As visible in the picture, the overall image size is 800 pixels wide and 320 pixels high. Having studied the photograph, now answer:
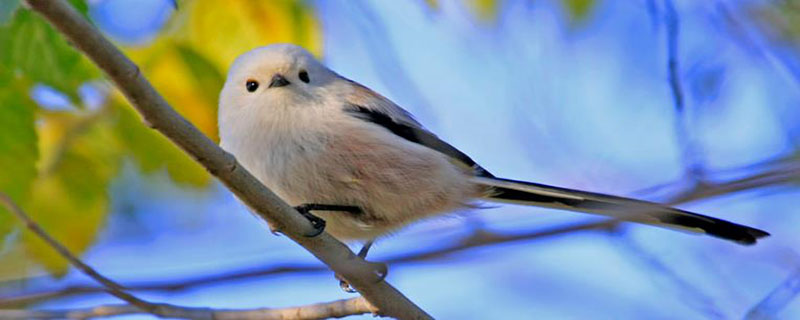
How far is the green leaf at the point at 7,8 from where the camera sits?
7.32ft

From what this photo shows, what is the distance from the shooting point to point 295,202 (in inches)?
142

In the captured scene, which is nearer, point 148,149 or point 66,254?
point 66,254

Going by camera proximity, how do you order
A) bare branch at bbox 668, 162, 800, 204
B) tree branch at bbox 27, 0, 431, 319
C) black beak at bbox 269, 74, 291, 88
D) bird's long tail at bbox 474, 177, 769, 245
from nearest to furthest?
bare branch at bbox 668, 162, 800, 204
tree branch at bbox 27, 0, 431, 319
bird's long tail at bbox 474, 177, 769, 245
black beak at bbox 269, 74, 291, 88

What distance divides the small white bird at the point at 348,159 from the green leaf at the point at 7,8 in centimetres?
132

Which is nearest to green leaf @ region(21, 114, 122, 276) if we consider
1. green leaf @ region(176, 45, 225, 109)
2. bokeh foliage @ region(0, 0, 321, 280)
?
bokeh foliage @ region(0, 0, 321, 280)

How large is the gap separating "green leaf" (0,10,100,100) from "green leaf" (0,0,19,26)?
2.36 ft

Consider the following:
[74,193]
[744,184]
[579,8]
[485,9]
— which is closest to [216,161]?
[744,184]

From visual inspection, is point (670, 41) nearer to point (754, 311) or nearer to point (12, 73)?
point (754, 311)

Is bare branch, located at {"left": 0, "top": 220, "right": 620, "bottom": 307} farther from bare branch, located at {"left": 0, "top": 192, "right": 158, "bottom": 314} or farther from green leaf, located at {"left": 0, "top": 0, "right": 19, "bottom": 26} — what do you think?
green leaf, located at {"left": 0, "top": 0, "right": 19, "bottom": 26}

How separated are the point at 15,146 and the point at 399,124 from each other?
4.71 feet

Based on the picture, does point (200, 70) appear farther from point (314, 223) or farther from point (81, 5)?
point (81, 5)

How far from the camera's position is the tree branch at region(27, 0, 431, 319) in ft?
7.27

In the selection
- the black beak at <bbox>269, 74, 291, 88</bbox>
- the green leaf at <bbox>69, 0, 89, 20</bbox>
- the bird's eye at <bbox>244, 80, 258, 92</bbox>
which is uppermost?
the bird's eye at <bbox>244, 80, 258, 92</bbox>

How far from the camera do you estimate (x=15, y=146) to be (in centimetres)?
330
